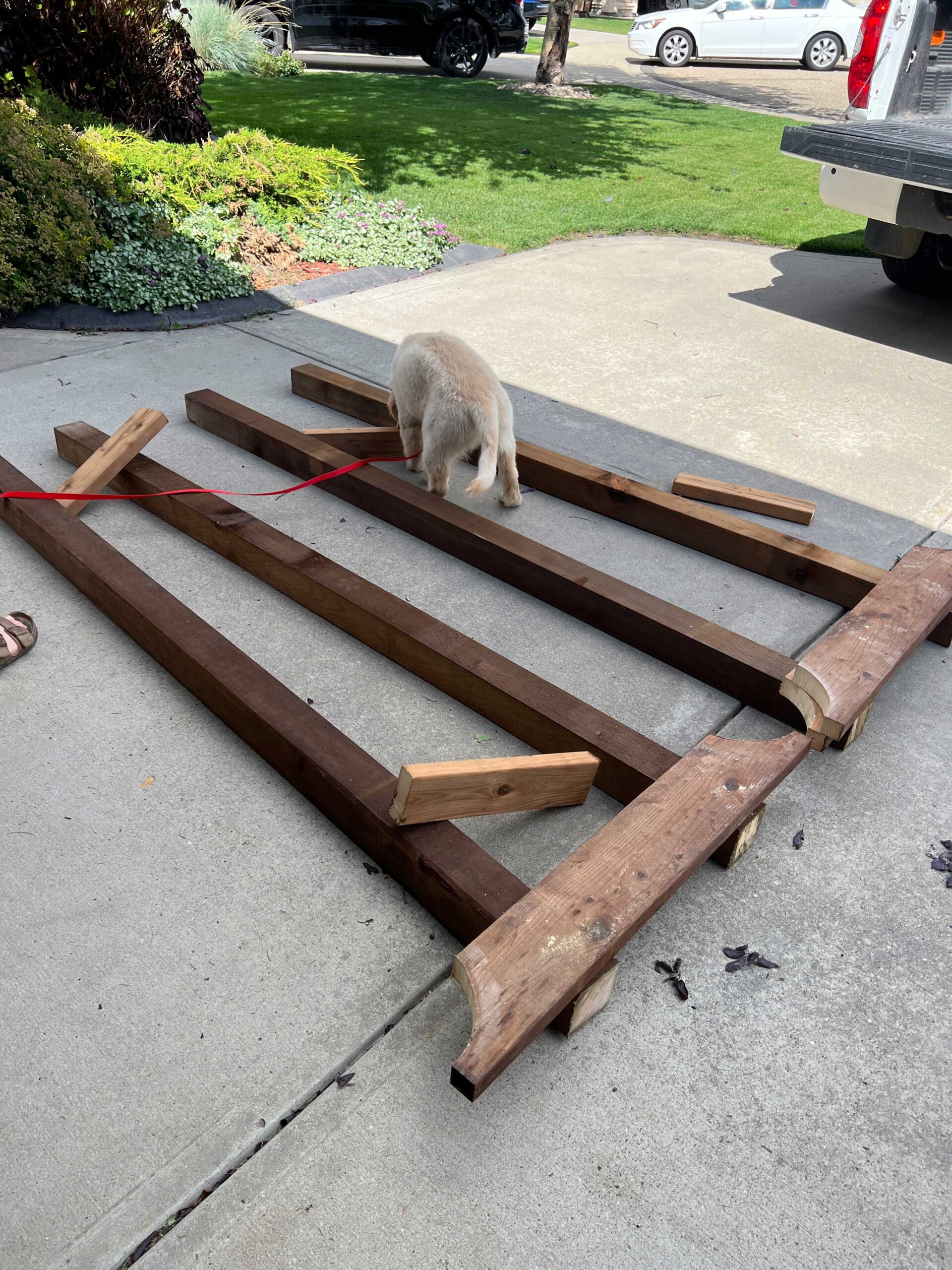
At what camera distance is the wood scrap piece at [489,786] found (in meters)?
2.10

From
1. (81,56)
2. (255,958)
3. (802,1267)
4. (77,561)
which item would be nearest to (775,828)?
(802,1267)

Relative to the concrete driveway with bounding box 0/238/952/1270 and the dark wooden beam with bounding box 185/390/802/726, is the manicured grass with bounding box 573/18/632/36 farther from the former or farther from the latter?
the concrete driveway with bounding box 0/238/952/1270

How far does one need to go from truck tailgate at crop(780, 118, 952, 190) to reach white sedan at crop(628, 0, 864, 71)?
16.7 m

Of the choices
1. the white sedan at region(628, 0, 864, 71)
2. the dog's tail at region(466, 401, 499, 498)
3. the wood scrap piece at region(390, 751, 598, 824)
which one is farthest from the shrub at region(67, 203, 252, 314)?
the white sedan at region(628, 0, 864, 71)

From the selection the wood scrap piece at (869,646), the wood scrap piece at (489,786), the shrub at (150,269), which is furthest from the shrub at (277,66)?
the wood scrap piece at (489,786)

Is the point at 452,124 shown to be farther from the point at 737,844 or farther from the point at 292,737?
the point at 737,844

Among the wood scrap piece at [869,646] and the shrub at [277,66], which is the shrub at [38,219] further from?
the shrub at [277,66]

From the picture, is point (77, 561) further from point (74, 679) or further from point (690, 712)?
point (690, 712)

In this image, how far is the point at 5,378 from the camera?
525 centimetres

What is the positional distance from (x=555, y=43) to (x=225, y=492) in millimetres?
14188

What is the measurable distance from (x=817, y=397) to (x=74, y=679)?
173 inches

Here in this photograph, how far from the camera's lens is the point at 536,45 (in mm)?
22938

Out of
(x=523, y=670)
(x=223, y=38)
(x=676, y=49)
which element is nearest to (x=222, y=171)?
(x=523, y=670)

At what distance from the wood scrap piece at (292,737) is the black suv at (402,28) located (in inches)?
646
